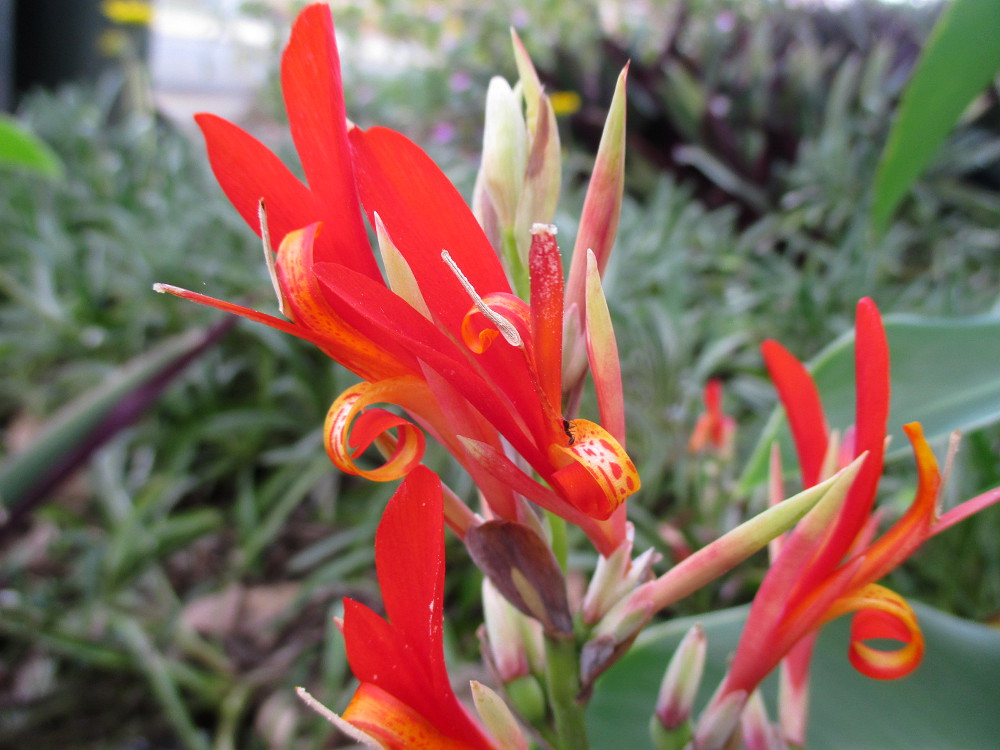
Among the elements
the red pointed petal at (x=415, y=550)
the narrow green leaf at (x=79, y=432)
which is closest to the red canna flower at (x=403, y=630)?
the red pointed petal at (x=415, y=550)

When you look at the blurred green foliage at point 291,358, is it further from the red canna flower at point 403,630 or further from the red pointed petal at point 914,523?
the red pointed petal at point 914,523

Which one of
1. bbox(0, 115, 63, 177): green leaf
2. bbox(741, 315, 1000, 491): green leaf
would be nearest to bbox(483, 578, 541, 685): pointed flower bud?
bbox(741, 315, 1000, 491): green leaf

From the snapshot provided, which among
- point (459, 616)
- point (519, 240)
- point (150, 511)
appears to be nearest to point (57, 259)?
point (150, 511)

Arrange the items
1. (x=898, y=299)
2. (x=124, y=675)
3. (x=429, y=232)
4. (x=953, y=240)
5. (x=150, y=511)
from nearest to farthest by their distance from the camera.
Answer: (x=429, y=232)
(x=124, y=675)
(x=150, y=511)
(x=898, y=299)
(x=953, y=240)

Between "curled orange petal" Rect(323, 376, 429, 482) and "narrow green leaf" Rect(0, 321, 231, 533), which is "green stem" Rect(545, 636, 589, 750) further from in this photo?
"narrow green leaf" Rect(0, 321, 231, 533)

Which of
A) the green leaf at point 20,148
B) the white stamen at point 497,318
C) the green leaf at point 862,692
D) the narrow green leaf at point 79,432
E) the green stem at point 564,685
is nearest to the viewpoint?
the white stamen at point 497,318

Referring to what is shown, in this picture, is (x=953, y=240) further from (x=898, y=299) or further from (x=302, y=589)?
(x=302, y=589)

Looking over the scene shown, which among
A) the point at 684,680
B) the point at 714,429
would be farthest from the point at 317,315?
the point at 714,429
